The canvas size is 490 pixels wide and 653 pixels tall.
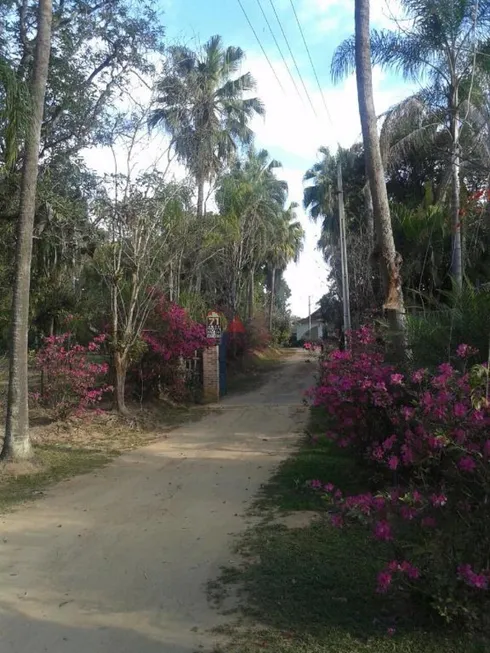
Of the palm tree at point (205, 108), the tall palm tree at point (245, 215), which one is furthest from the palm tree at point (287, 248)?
the palm tree at point (205, 108)

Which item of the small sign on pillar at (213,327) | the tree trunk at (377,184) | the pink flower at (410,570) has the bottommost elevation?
the pink flower at (410,570)

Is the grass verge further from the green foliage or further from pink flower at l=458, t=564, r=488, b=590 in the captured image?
pink flower at l=458, t=564, r=488, b=590

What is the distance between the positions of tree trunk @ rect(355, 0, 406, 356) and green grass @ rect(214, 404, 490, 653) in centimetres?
283

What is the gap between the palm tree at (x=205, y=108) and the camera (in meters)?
17.2

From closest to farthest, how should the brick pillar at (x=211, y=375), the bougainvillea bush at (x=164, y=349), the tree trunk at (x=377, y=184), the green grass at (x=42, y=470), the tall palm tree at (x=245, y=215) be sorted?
the tree trunk at (x=377, y=184) < the green grass at (x=42, y=470) < the bougainvillea bush at (x=164, y=349) < the brick pillar at (x=211, y=375) < the tall palm tree at (x=245, y=215)

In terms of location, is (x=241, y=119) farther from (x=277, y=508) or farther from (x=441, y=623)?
(x=441, y=623)

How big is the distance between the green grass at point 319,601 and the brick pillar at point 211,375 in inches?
474

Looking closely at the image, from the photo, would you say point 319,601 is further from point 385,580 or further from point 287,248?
point 287,248

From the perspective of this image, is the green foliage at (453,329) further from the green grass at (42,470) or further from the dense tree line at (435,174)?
the green grass at (42,470)

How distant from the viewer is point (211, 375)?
62.1 ft

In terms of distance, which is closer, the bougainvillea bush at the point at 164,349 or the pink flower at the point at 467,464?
the pink flower at the point at 467,464

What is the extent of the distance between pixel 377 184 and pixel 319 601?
19.4ft

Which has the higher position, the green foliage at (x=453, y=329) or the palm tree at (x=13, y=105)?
the palm tree at (x=13, y=105)

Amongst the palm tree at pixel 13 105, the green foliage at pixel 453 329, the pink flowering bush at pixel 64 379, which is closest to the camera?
the green foliage at pixel 453 329
